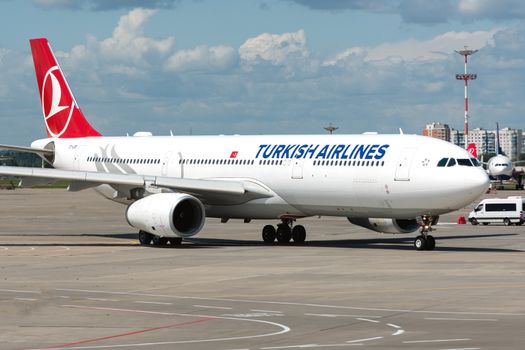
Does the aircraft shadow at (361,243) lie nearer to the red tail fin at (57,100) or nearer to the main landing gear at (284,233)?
the main landing gear at (284,233)

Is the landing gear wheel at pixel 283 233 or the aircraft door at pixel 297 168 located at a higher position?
the aircraft door at pixel 297 168

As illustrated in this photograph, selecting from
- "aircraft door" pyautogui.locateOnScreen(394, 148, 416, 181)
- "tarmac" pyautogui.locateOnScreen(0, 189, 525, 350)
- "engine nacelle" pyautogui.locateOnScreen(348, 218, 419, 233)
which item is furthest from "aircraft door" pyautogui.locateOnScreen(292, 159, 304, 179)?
"aircraft door" pyautogui.locateOnScreen(394, 148, 416, 181)

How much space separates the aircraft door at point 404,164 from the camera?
38750mm

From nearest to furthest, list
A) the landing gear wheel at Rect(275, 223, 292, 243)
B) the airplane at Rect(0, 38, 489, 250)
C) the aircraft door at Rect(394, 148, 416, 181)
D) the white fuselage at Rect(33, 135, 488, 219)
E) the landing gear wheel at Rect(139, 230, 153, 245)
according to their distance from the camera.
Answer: the white fuselage at Rect(33, 135, 488, 219), the airplane at Rect(0, 38, 489, 250), the aircraft door at Rect(394, 148, 416, 181), the landing gear wheel at Rect(139, 230, 153, 245), the landing gear wheel at Rect(275, 223, 292, 243)

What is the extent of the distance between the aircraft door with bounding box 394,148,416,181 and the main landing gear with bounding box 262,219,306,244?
7884 millimetres

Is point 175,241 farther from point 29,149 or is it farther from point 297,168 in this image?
point 29,149

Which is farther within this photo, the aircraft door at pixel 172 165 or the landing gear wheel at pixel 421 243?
the aircraft door at pixel 172 165

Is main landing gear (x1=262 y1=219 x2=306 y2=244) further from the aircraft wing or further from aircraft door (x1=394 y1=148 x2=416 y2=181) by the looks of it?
aircraft door (x1=394 y1=148 x2=416 y2=181)

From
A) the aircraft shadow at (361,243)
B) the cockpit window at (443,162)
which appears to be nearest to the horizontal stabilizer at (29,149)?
the aircraft shadow at (361,243)

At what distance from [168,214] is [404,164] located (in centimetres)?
929

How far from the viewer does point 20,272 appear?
31.2 m

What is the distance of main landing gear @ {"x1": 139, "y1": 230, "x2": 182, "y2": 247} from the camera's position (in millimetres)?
43094

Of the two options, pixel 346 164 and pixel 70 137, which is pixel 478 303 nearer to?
pixel 346 164

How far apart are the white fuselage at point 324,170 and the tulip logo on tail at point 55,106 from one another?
5.59 m
